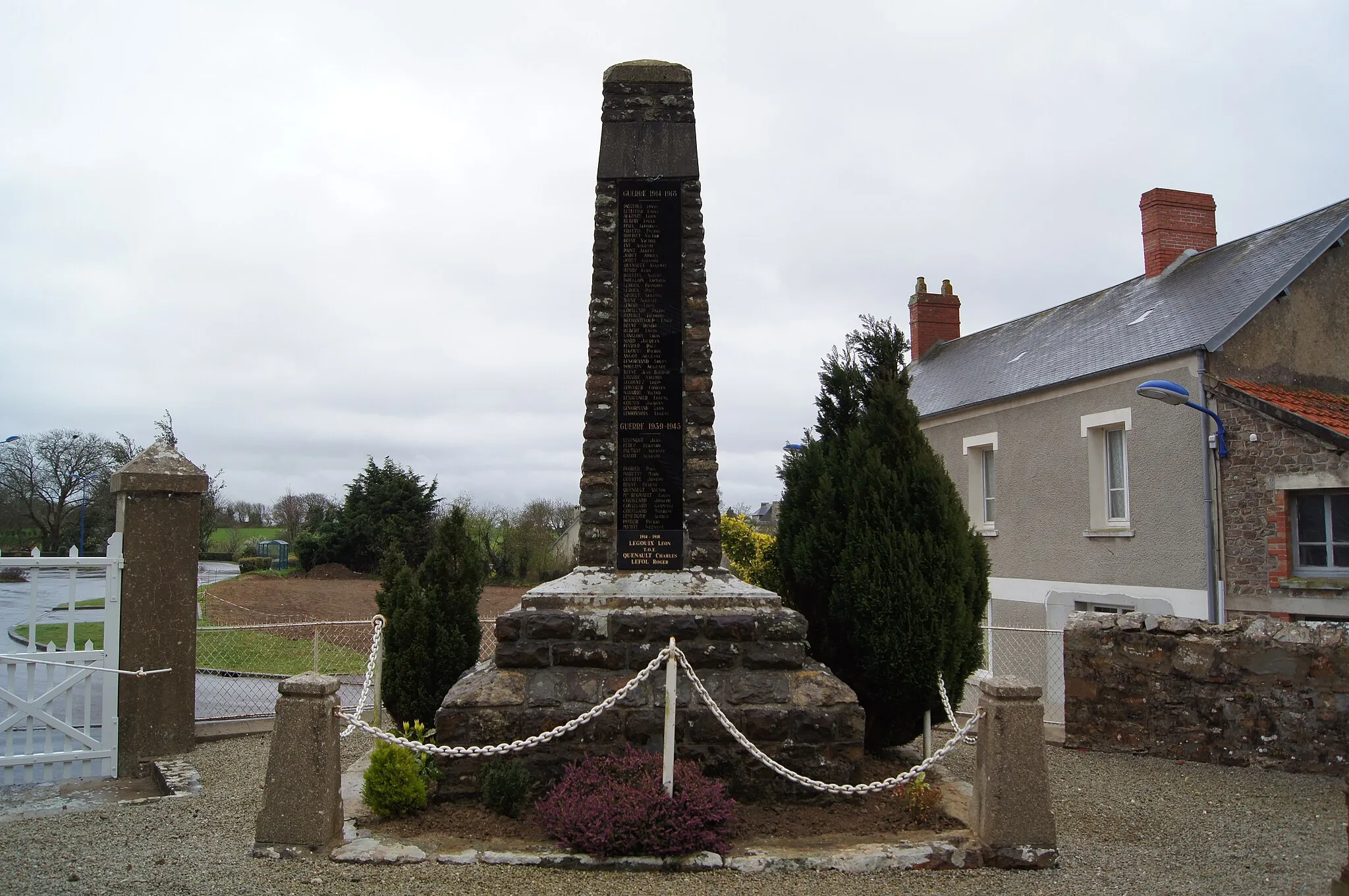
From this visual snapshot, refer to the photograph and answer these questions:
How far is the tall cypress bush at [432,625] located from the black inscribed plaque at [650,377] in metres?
1.47

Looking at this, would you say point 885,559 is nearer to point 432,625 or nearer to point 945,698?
point 945,698

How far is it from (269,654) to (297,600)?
10.2 metres

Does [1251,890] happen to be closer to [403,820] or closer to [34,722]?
[403,820]

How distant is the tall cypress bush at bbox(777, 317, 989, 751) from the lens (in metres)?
6.69

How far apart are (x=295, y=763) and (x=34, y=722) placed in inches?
154

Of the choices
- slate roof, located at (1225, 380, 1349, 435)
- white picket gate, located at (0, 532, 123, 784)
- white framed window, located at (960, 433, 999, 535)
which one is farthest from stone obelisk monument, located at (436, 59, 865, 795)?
white framed window, located at (960, 433, 999, 535)

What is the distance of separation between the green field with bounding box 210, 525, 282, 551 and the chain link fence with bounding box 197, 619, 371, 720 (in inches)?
1612

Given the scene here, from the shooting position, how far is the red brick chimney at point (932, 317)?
22.3m

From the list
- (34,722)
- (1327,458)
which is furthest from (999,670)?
(34,722)

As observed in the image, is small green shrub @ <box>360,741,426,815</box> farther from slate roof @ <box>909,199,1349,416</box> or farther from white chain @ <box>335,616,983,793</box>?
slate roof @ <box>909,199,1349,416</box>

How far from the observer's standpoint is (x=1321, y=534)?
11.2 meters

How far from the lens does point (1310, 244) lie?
1284 cm

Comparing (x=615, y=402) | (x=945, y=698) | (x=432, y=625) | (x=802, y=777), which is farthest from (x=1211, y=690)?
(x=432, y=625)

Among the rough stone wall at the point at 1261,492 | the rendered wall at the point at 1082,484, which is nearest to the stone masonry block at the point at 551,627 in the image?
the rendered wall at the point at 1082,484
